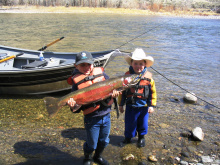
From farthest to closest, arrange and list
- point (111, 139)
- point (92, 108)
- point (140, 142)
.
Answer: point (111, 139), point (140, 142), point (92, 108)

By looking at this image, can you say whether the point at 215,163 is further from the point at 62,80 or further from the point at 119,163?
the point at 62,80

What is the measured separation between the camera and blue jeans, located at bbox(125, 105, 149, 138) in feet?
13.9

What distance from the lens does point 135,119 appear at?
167 inches

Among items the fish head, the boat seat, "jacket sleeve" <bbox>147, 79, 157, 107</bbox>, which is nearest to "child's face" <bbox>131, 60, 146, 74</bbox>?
"jacket sleeve" <bbox>147, 79, 157, 107</bbox>

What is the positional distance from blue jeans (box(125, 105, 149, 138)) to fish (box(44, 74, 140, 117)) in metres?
0.95

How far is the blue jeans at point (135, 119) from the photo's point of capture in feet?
13.9

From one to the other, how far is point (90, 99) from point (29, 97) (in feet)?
17.1

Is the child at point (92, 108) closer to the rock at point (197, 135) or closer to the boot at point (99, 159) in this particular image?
the boot at point (99, 159)

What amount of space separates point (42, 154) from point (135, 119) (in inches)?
79.7

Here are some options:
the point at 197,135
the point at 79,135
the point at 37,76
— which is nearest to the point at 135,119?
the point at 79,135

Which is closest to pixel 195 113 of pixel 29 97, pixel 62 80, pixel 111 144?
pixel 111 144

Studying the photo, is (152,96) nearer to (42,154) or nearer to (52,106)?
(52,106)

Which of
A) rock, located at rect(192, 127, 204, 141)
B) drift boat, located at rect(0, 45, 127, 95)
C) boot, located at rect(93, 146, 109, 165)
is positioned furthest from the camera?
drift boat, located at rect(0, 45, 127, 95)

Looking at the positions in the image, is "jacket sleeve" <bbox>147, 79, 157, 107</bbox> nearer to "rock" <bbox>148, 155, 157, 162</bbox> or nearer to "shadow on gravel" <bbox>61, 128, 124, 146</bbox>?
"rock" <bbox>148, 155, 157, 162</bbox>
